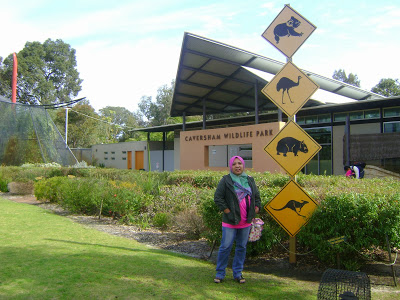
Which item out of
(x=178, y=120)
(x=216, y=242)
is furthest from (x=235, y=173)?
(x=178, y=120)

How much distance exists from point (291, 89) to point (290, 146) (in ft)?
2.91

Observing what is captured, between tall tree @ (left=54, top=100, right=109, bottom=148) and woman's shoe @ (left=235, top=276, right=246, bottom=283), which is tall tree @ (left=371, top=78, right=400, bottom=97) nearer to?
tall tree @ (left=54, top=100, right=109, bottom=148)

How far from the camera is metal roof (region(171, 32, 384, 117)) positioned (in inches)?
665

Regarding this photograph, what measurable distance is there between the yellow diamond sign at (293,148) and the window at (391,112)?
13.2 meters

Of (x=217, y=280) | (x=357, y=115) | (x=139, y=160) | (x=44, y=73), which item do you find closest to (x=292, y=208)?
(x=217, y=280)

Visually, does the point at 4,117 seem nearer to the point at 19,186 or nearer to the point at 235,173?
the point at 19,186

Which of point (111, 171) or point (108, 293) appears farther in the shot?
point (111, 171)

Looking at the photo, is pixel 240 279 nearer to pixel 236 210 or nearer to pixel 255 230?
pixel 255 230

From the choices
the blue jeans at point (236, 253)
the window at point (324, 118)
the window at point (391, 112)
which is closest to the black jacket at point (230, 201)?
the blue jeans at point (236, 253)

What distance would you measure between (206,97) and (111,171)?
11.2 metres

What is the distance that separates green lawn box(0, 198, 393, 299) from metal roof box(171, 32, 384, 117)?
11.8 meters

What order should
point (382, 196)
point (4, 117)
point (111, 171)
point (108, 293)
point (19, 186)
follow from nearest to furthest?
point (108, 293) < point (382, 196) < point (111, 171) < point (19, 186) < point (4, 117)

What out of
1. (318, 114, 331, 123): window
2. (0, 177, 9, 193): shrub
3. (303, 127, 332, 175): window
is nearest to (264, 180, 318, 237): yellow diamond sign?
(303, 127, 332, 175): window

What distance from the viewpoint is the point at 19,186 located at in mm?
16500
